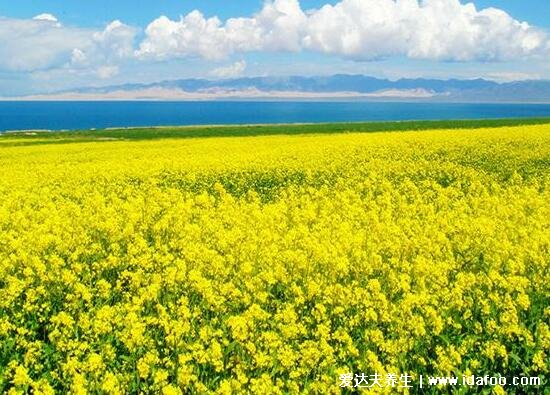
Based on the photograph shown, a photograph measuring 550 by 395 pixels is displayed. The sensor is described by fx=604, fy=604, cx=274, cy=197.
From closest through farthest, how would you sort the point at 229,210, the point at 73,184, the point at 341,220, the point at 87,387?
the point at 87,387, the point at 341,220, the point at 229,210, the point at 73,184

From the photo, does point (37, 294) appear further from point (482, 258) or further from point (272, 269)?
point (482, 258)

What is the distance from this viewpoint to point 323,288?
7.86 m

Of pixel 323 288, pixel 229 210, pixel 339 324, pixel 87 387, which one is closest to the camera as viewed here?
pixel 87 387

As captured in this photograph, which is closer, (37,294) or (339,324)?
(339,324)

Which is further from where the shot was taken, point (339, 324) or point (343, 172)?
point (343, 172)

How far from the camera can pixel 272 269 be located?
8.52 metres

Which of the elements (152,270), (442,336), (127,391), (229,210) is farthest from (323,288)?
(229,210)

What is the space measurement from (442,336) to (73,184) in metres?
13.3

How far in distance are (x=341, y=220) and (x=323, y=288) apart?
4.10m

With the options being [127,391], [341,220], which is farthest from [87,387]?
[341,220]

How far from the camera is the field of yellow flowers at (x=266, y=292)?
19.3ft

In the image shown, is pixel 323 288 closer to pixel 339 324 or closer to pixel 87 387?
pixel 339 324

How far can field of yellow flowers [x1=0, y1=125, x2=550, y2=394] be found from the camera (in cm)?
588

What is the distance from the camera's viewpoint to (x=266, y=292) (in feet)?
24.5
